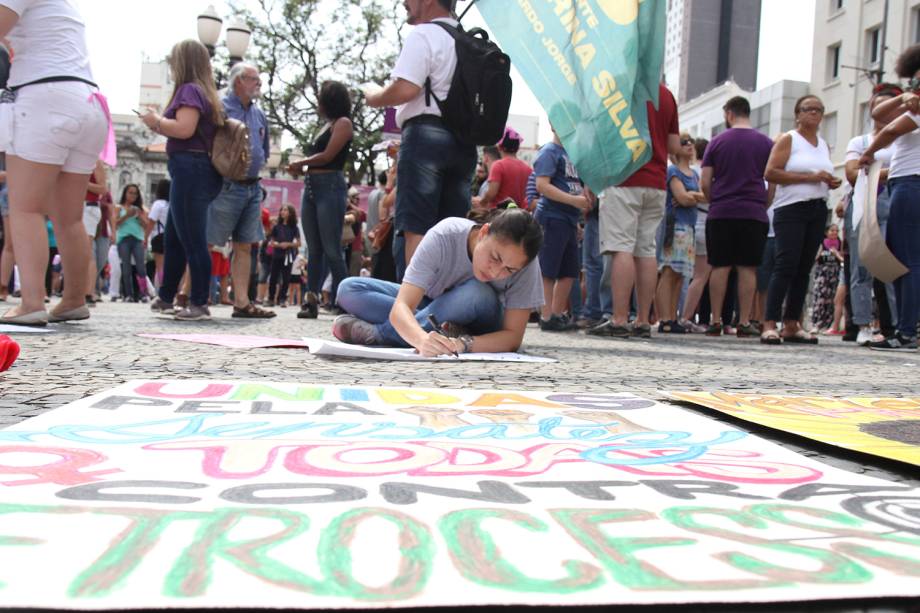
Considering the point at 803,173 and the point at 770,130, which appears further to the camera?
the point at 770,130

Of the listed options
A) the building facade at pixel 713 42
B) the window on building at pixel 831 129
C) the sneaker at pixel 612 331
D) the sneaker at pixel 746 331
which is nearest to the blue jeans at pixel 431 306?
the sneaker at pixel 612 331

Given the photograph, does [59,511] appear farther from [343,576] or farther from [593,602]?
[593,602]

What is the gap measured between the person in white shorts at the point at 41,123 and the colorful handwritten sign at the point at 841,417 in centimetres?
311

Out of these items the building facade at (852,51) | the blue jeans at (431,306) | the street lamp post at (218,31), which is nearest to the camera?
the blue jeans at (431,306)

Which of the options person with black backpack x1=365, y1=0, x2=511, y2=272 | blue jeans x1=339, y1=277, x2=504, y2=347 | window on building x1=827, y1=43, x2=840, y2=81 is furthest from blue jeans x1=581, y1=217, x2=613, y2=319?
window on building x1=827, y1=43, x2=840, y2=81

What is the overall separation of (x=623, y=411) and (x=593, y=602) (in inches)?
56.7

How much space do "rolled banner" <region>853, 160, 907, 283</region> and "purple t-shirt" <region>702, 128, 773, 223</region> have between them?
853 millimetres

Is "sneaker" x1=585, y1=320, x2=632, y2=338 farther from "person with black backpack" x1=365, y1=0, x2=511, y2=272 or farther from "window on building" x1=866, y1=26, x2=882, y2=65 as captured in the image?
"window on building" x1=866, y1=26, x2=882, y2=65

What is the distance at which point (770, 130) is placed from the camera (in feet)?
114

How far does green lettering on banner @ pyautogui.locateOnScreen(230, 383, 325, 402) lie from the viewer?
2.22 m

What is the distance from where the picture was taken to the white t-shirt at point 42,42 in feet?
12.9

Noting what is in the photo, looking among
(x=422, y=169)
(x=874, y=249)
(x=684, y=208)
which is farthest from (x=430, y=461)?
(x=684, y=208)

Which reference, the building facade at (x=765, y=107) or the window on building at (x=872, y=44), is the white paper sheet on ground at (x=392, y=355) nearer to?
the window on building at (x=872, y=44)

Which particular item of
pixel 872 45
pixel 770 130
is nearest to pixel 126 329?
pixel 872 45
